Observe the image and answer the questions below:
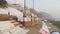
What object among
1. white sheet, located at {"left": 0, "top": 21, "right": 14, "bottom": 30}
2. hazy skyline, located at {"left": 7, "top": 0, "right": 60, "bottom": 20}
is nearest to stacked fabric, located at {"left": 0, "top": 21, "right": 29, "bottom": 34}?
white sheet, located at {"left": 0, "top": 21, "right": 14, "bottom": 30}

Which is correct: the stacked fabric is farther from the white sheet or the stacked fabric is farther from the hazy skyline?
the hazy skyline

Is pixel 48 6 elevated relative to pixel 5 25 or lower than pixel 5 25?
elevated

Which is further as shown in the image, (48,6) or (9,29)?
(48,6)

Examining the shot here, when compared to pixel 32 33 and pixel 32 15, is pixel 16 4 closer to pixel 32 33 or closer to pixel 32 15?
pixel 32 15

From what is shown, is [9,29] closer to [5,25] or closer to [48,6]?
[5,25]

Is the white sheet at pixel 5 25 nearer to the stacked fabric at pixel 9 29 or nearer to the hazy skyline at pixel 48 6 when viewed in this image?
the stacked fabric at pixel 9 29

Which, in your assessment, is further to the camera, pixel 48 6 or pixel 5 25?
pixel 48 6

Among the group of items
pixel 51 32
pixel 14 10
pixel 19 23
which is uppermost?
pixel 14 10

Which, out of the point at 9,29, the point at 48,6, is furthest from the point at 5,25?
the point at 48,6

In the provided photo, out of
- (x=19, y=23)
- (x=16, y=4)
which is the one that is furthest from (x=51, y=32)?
(x=16, y=4)

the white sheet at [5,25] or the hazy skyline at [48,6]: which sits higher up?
the hazy skyline at [48,6]

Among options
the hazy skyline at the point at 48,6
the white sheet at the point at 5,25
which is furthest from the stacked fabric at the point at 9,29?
the hazy skyline at the point at 48,6

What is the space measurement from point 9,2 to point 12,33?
0.30 metres

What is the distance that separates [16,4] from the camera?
4.45 ft
